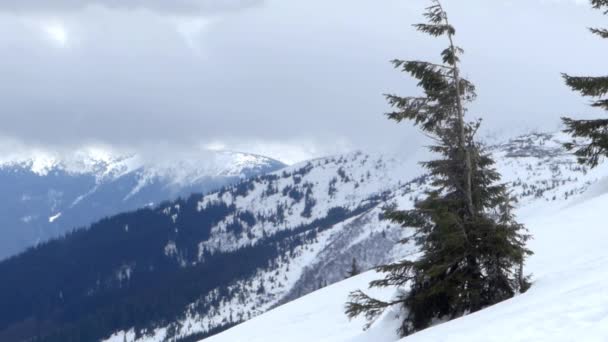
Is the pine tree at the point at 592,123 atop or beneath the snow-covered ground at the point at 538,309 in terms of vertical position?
atop

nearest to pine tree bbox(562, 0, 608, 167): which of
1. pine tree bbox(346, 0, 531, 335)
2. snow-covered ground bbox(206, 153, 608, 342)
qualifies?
snow-covered ground bbox(206, 153, 608, 342)

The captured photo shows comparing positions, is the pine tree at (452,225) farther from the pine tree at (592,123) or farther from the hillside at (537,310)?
the pine tree at (592,123)

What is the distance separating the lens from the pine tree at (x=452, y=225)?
58.9 feet

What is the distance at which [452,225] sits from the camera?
18.1 metres

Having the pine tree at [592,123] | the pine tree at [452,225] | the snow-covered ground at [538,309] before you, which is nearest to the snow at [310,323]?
the snow-covered ground at [538,309]

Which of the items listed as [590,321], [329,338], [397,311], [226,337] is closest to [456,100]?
[397,311]

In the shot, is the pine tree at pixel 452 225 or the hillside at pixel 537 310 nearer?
the hillside at pixel 537 310

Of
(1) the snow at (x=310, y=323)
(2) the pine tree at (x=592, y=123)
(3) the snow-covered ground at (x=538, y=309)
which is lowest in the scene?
(1) the snow at (x=310, y=323)

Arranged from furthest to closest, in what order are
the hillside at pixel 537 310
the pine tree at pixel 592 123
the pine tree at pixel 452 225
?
the pine tree at pixel 592 123 → the pine tree at pixel 452 225 → the hillside at pixel 537 310

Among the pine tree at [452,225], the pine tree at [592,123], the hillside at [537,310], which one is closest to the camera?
the hillside at [537,310]

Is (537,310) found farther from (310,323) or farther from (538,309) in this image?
(310,323)

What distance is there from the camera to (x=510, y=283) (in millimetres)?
18531

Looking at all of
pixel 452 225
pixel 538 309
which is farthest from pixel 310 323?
pixel 538 309

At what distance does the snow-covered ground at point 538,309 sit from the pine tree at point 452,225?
1.18 metres
